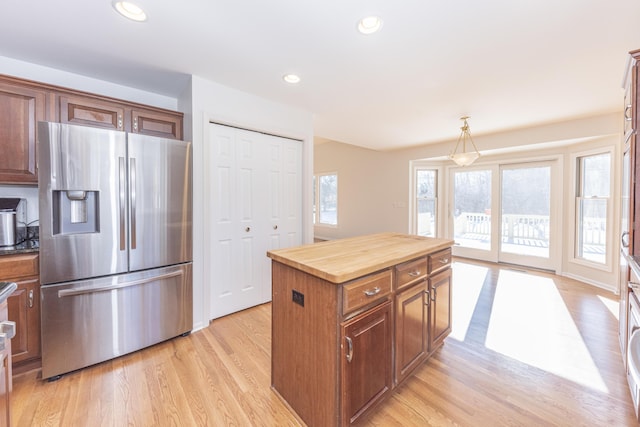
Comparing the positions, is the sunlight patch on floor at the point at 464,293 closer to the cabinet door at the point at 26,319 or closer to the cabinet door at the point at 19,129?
the cabinet door at the point at 26,319

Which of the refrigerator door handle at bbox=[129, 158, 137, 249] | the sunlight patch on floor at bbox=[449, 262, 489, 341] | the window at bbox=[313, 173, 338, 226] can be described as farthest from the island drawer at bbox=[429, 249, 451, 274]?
the window at bbox=[313, 173, 338, 226]

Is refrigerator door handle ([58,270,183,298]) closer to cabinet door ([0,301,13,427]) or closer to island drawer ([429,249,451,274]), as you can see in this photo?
cabinet door ([0,301,13,427])

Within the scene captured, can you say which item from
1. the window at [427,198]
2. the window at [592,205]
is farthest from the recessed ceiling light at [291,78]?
the window at [592,205]

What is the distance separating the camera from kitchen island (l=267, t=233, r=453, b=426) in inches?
50.9

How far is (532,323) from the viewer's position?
105 inches

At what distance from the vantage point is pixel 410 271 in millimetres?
1707

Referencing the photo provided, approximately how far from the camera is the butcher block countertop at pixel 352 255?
1.32 m

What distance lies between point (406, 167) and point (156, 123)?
4622 mm

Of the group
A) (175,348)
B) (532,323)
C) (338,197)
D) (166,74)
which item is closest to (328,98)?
(166,74)

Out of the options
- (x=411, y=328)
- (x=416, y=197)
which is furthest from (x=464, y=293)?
(x=416, y=197)

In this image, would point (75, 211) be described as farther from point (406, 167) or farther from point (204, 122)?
point (406, 167)

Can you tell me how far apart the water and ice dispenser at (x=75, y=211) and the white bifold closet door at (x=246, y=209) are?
86cm

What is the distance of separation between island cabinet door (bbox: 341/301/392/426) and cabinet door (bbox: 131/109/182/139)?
242cm

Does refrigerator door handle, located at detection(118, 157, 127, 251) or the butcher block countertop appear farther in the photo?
refrigerator door handle, located at detection(118, 157, 127, 251)
